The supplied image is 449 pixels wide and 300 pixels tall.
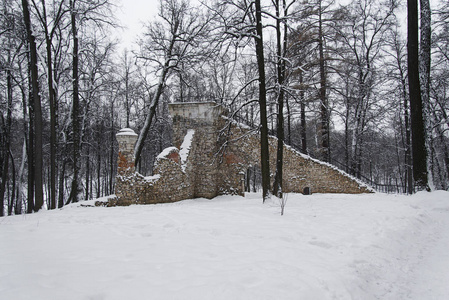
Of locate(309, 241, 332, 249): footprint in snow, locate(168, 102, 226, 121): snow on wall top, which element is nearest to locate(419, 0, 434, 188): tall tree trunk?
locate(309, 241, 332, 249): footprint in snow

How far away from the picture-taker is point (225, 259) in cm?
312

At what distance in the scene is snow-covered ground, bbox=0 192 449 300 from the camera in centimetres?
234

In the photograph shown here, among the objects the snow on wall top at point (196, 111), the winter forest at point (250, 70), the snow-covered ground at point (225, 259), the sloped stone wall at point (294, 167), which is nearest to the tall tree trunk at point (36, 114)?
the winter forest at point (250, 70)

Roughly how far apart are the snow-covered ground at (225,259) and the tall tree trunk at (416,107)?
3.19 meters

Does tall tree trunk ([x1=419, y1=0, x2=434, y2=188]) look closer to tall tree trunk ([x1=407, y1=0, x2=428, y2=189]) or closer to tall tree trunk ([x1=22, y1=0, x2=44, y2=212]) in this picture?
tall tree trunk ([x1=407, y1=0, x2=428, y2=189])

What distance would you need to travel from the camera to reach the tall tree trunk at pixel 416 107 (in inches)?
309

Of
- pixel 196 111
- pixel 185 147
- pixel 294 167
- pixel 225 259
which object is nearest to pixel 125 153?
pixel 185 147

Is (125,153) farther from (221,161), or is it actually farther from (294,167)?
(294,167)

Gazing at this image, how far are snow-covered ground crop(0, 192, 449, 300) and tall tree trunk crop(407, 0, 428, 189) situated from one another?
3191 millimetres

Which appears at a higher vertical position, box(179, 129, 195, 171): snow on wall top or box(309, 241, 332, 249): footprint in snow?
box(179, 129, 195, 171): snow on wall top

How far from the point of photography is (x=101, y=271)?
8.57 ft

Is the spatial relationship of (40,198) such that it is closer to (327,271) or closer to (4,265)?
(4,265)

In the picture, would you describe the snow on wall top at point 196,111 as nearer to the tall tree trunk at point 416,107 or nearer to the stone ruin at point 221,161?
the stone ruin at point 221,161

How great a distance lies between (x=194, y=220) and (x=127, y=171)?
198 inches
